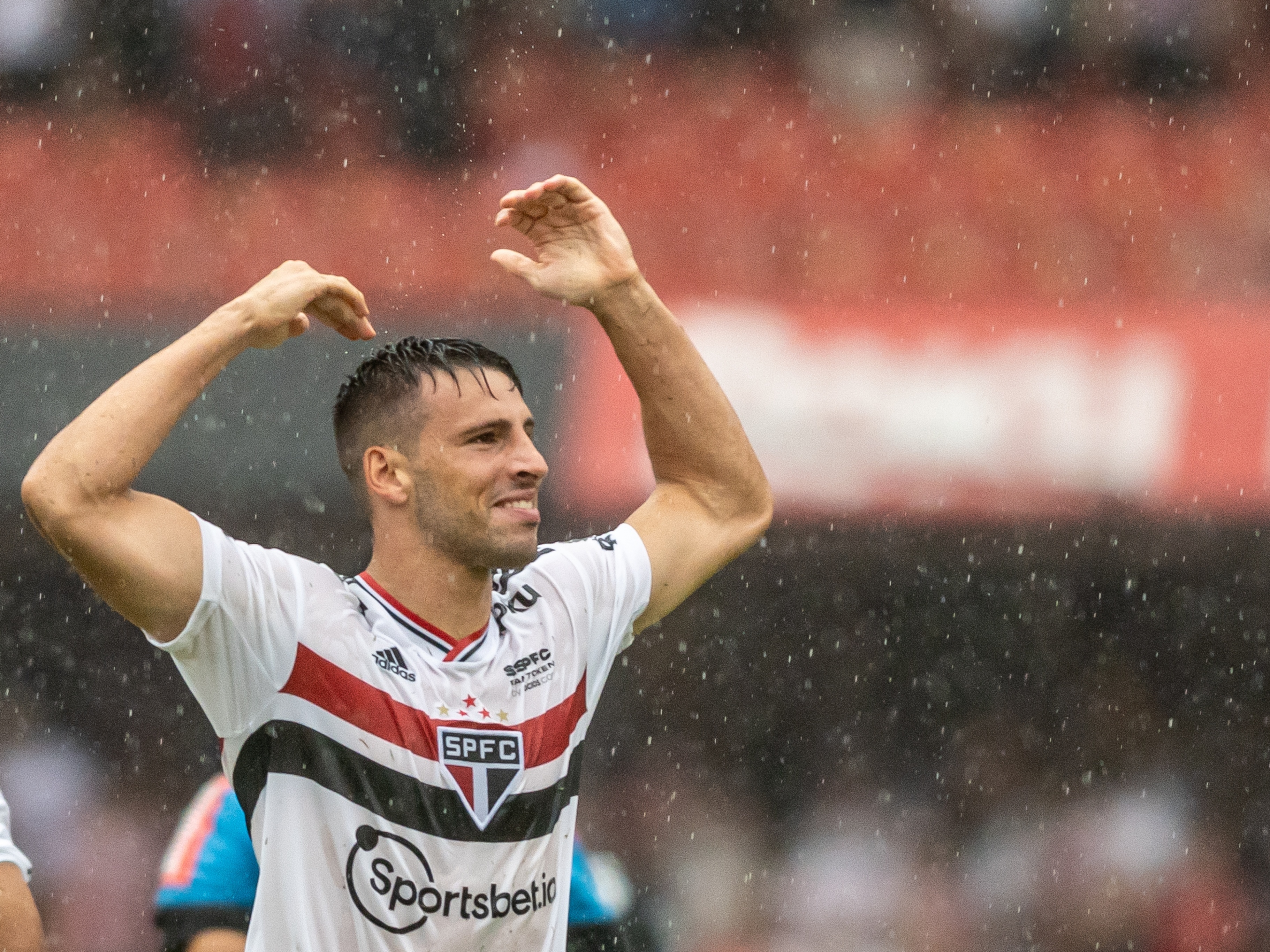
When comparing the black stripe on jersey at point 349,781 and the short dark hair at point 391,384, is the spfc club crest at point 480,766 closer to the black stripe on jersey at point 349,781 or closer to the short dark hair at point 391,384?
the black stripe on jersey at point 349,781

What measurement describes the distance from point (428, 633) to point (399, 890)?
0.44 metres

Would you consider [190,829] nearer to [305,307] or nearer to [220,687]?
[220,687]

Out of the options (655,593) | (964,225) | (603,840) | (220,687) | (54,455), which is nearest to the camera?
(54,455)

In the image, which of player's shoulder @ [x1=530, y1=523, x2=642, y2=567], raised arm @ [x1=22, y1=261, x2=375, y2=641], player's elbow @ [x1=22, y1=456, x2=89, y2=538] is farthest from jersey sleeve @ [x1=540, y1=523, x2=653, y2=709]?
player's elbow @ [x1=22, y1=456, x2=89, y2=538]

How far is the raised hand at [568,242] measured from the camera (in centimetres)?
307

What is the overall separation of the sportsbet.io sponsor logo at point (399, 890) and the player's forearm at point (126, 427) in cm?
68

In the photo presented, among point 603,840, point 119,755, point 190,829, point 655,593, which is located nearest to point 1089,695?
point 603,840

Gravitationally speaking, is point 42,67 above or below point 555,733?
above

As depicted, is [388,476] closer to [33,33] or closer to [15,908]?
[15,908]

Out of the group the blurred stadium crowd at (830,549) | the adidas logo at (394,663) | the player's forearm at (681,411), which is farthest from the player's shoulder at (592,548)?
the blurred stadium crowd at (830,549)

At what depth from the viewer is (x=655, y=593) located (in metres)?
3.21

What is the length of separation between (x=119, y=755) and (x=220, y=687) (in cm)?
592

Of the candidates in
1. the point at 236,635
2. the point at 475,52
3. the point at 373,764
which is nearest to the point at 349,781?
the point at 373,764

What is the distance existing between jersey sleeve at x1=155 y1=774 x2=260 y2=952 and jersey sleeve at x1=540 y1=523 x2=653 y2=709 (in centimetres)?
64
